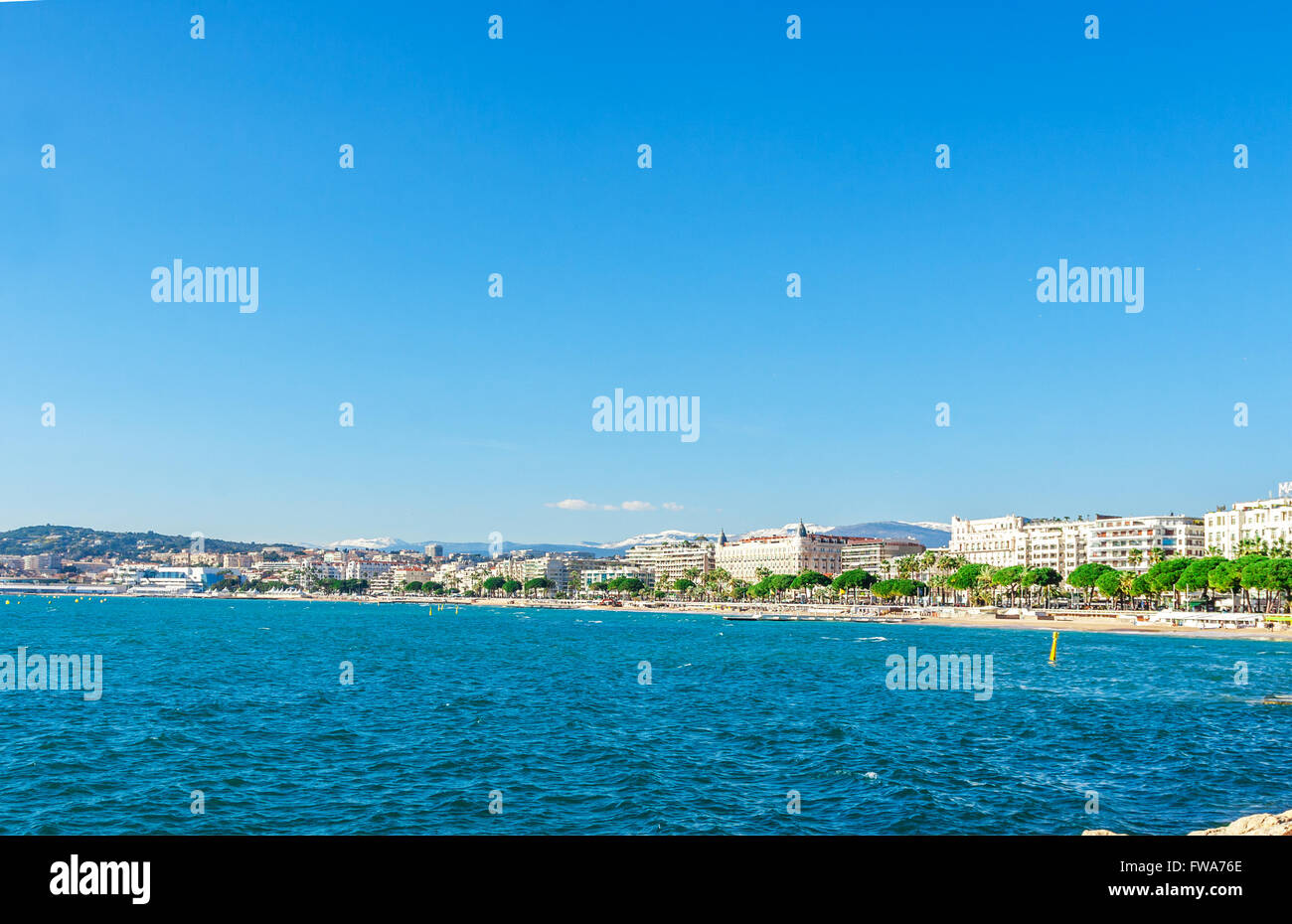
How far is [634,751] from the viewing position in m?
26.9

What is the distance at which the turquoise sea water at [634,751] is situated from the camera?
64.6 ft

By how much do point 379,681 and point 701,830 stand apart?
104ft

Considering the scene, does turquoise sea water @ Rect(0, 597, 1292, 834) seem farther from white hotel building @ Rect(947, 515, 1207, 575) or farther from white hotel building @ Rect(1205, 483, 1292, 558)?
white hotel building @ Rect(947, 515, 1207, 575)

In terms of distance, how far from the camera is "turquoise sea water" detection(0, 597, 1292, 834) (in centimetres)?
1970

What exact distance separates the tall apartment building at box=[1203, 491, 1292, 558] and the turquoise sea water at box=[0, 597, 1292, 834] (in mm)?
104436

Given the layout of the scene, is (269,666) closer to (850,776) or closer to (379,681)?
(379,681)
